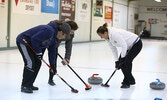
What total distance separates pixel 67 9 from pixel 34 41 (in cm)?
970

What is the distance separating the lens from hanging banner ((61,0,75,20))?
491 inches

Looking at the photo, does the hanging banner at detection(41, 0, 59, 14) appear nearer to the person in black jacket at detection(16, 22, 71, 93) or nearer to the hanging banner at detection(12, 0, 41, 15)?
the hanging banner at detection(12, 0, 41, 15)

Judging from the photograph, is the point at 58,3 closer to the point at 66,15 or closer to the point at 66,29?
the point at 66,15

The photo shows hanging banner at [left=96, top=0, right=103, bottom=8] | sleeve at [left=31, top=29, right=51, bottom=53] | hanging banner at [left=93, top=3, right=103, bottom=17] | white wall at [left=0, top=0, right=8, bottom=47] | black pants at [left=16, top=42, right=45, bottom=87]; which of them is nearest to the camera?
sleeve at [left=31, top=29, right=51, bottom=53]

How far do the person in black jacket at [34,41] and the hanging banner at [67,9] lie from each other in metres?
9.09

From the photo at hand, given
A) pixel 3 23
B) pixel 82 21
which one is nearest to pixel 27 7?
pixel 3 23

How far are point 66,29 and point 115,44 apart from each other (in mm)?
882

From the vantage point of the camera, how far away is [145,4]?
81.5 ft

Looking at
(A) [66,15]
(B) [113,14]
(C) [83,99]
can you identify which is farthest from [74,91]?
(B) [113,14]

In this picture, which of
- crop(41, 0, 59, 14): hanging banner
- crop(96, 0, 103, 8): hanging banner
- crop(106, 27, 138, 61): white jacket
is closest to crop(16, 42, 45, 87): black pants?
crop(106, 27, 138, 61): white jacket

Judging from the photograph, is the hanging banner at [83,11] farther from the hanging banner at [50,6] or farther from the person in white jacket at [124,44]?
the person in white jacket at [124,44]

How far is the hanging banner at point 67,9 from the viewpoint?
12469 millimetres

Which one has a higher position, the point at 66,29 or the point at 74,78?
the point at 66,29

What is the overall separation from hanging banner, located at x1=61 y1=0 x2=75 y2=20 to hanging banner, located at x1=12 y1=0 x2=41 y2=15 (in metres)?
1.86
